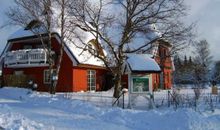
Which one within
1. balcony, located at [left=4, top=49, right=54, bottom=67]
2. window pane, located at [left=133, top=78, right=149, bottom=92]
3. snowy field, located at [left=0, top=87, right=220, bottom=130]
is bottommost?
snowy field, located at [left=0, top=87, right=220, bottom=130]

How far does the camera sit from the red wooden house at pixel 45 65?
120 feet

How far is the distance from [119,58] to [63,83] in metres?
11.3

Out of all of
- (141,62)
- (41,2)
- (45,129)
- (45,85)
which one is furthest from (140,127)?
(45,85)

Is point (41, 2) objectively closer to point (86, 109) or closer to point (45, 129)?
point (86, 109)

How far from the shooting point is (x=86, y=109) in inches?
687

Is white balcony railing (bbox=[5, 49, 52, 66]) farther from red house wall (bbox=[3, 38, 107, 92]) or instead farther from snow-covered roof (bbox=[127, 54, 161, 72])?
snow-covered roof (bbox=[127, 54, 161, 72])

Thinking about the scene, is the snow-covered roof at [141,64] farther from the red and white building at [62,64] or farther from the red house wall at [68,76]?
the red house wall at [68,76]

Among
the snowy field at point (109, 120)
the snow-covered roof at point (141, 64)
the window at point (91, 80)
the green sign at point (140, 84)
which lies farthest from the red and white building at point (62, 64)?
the snowy field at point (109, 120)

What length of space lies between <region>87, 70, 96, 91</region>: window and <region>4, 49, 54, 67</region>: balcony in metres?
4.62

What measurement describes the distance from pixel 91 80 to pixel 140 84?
20948 millimetres

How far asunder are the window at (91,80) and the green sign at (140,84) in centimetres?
2027

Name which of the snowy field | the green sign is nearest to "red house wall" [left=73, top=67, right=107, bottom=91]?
the green sign

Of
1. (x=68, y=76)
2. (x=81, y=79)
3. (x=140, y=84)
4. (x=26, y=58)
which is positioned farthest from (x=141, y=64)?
(x=26, y=58)

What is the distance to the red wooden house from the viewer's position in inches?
1446
